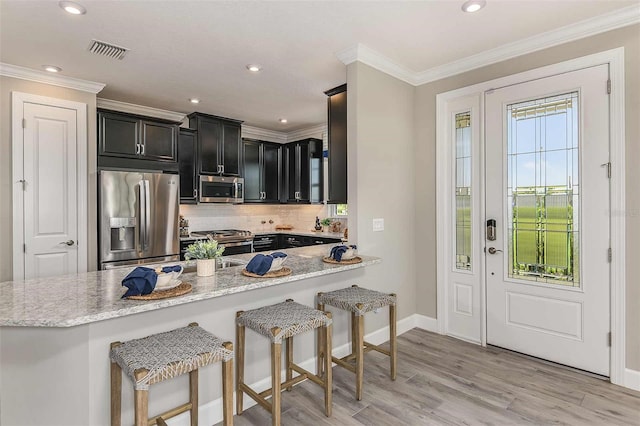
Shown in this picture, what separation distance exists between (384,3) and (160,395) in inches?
112

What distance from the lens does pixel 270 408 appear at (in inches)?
79.0

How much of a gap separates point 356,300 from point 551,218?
1822mm

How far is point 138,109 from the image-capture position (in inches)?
184

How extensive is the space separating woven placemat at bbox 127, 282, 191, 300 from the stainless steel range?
3093mm

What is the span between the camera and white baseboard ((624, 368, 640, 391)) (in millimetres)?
2484

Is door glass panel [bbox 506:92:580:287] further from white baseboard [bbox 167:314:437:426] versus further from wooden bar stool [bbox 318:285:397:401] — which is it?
wooden bar stool [bbox 318:285:397:401]

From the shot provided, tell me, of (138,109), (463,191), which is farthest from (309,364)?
(138,109)

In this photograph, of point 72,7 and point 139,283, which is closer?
point 139,283

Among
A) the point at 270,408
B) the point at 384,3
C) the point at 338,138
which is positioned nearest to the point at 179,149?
the point at 338,138

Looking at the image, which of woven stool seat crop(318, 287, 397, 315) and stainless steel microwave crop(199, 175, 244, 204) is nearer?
woven stool seat crop(318, 287, 397, 315)

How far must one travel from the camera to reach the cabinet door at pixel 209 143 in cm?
493

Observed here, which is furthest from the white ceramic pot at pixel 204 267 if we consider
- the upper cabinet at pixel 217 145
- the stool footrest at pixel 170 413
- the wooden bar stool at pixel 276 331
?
the upper cabinet at pixel 217 145

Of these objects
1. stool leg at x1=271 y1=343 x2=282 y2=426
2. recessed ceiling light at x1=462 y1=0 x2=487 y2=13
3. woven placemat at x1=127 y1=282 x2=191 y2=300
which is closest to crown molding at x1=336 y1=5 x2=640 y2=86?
recessed ceiling light at x1=462 y1=0 x2=487 y2=13

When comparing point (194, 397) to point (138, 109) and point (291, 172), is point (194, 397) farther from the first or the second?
point (291, 172)
